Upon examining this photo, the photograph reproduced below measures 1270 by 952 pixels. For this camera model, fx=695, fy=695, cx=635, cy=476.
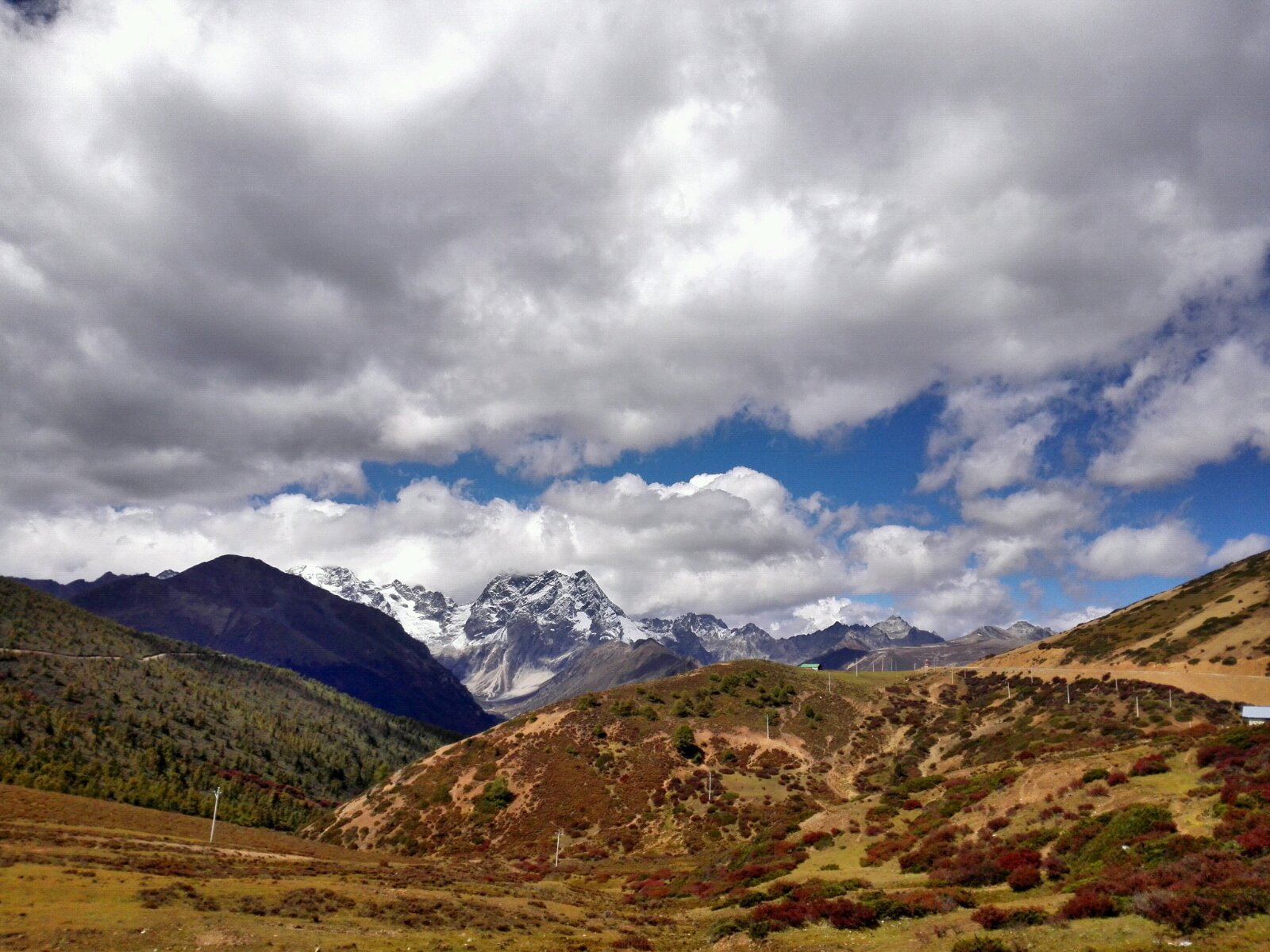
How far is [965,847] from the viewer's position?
135 feet

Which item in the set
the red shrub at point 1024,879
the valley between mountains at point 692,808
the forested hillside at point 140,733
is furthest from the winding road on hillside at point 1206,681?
the forested hillside at point 140,733

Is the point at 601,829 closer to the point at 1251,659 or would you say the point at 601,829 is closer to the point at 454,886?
the point at 454,886

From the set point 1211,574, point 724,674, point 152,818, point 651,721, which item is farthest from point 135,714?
point 1211,574

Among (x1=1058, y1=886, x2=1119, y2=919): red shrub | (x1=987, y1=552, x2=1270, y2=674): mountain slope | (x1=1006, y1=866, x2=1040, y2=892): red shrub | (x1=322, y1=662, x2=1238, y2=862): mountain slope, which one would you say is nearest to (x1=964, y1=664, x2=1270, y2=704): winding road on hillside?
(x1=987, y1=552, x2=1270, y2=674): mountain slope

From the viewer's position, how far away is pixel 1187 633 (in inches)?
5007

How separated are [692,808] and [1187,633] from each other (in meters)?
101

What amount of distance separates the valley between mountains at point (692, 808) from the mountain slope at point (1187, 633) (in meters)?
0.81

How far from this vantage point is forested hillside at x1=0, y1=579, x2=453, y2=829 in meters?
120

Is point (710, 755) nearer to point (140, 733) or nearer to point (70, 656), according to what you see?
point (140, 733)

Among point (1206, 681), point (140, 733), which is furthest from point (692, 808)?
point (140, 733)

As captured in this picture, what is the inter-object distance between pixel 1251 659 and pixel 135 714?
674 feet

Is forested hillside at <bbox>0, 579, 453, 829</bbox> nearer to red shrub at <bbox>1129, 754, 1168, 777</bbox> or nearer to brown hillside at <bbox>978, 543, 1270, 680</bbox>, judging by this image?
red shrub at <bbox>1129, 754, 1168, 777</bbox>

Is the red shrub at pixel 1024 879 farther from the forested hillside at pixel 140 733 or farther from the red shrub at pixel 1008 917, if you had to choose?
the forested hillside at pixel 140 733

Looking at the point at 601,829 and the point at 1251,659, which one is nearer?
the point at 601,829
